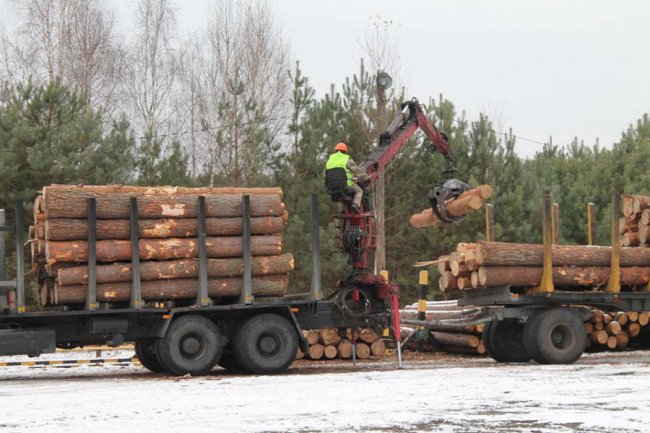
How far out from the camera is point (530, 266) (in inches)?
715

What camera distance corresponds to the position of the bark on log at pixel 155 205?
16.2 meters

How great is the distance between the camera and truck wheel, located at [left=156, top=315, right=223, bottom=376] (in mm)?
16562

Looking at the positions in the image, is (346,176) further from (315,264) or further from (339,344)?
(339,344)

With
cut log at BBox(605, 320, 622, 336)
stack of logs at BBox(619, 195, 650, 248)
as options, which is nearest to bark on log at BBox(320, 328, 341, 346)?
cut log at BBox(605, 320, 622, 336)

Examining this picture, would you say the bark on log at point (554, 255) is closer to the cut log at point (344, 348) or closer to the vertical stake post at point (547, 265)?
the vertical stake post at point (547, 265)

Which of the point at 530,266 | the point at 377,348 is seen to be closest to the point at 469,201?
the point at 530,266

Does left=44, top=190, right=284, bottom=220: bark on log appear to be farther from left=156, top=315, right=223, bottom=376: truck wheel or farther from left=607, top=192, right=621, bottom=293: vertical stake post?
left=607, top=192, right=621, bottom=293: vertical stake post

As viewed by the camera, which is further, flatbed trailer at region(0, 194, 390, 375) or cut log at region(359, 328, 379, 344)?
Answer: cut log at region(359, 328, 379, 344)

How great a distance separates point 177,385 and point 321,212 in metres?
15.1

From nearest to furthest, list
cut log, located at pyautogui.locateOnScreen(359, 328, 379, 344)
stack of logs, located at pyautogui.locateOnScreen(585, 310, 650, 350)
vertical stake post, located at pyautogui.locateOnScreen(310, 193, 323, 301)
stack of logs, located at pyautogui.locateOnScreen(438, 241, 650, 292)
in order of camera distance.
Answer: vertical stake post, located at pyautogui.locateOnScreen(310, 193, 323, 301) → stack of logs, located at pyautogui.locateOnScreen(438, 241, 650, 292) → cut log, located at pyautogui.locateOnScreen(359, 328, 379, 344) → stack of logs, located at pyautogui.locateOnScreen(585, 310, 650, 350)

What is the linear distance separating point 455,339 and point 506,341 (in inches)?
93.3

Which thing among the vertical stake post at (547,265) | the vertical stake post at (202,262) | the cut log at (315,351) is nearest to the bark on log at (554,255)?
the vertical stake post at (547,265)

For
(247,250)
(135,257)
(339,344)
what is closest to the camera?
(135,257)

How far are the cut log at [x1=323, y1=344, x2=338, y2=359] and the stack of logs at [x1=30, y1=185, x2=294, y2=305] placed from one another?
307cm
